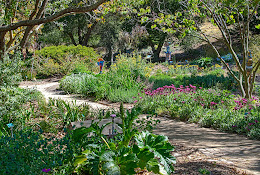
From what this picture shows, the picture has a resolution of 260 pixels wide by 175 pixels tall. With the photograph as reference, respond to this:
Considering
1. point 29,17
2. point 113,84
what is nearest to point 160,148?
point 29,17

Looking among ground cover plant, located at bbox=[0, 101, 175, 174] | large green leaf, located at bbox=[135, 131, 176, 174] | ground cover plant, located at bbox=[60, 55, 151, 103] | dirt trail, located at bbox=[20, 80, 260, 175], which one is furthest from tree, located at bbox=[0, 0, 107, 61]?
ground cover plant, located at bbox=[60, 55, 151, 103]

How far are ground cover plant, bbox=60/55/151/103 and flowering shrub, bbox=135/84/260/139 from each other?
3.69 ft

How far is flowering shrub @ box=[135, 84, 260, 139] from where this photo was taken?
16.2ft

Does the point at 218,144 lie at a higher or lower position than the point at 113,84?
lower

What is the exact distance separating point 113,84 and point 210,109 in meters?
3.89

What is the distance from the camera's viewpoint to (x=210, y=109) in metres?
5.83

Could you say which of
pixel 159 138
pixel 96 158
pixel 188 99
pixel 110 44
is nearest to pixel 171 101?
pixel 188 99

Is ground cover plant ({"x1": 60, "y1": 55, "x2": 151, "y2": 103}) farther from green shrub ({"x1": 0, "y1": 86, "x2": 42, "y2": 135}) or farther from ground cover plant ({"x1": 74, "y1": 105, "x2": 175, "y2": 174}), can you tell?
ground cover plant ({"x1": 74, "y1": 105, "x2": 175, "y2": 174})

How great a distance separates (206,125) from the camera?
17.5ft

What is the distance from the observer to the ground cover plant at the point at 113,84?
26.0 ft

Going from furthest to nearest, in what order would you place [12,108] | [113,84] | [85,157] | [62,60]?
[62,60] → [113,84] → [12,108] → [85,157]

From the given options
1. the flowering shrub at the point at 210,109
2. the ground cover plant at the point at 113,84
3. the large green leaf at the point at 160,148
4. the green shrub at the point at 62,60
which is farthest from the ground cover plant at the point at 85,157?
the green shrub at the point at 62,60

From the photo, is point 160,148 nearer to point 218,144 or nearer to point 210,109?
point 218,144

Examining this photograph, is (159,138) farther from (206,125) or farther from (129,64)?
(129,64)
